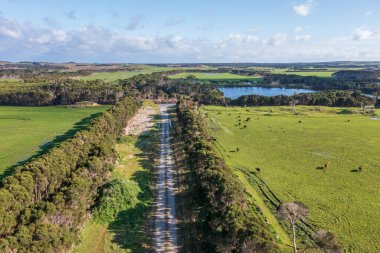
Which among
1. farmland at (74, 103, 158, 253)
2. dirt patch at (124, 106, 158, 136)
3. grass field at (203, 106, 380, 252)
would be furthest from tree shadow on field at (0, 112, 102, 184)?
grass field at (203, 106, 380, 252)

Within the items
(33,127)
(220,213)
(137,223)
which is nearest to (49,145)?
(33,127)

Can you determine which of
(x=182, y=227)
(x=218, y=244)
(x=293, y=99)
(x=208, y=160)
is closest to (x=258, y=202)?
(x=208, y=160)

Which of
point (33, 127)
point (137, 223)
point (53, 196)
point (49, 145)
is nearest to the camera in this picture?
point (53, 196)

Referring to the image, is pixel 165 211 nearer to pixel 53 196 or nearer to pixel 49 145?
pixel 53 196

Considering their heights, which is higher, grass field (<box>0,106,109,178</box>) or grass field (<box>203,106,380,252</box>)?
grass field (<box>0,106,109,178</box>)

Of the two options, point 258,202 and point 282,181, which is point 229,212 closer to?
point 258,202

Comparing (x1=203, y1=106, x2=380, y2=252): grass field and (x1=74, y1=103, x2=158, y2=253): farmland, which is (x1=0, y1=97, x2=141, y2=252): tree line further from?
(x1=203, y1=106, x2=380, y2=252): grass field
